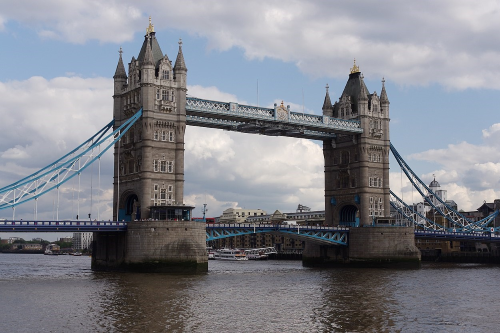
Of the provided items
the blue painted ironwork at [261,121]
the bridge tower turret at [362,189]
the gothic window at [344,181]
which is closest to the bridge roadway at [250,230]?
the bridge tower turret at [362,189]

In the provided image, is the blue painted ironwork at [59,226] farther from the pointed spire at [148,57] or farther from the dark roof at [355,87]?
the dark roof at [355,87]

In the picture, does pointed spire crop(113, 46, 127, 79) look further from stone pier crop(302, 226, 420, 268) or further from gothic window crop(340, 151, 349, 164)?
stone pier crop(302, 226, 420, 268)

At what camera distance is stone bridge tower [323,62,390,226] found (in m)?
110

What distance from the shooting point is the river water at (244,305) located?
4047 centimetres

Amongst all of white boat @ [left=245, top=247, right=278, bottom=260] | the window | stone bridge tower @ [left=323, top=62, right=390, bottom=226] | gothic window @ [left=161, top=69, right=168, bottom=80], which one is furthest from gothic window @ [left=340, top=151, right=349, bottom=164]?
white boat @ [left=245, top=247, right=278, bottom=260]

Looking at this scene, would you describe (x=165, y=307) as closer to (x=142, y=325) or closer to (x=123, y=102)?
(x=142, y=325)

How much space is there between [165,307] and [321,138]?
69.9 meters

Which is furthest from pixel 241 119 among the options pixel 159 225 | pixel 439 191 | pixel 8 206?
pixel 439 191

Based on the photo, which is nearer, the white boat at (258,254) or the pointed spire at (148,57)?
the pointed spire at (148,57)

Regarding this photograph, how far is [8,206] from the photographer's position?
7600cm

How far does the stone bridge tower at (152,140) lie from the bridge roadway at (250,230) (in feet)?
20.3

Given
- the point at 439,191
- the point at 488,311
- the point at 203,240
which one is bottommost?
the point at 488,311

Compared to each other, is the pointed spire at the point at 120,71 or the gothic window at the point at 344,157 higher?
the pointed spire at the point at 120,71

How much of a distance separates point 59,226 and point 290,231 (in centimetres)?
3699
